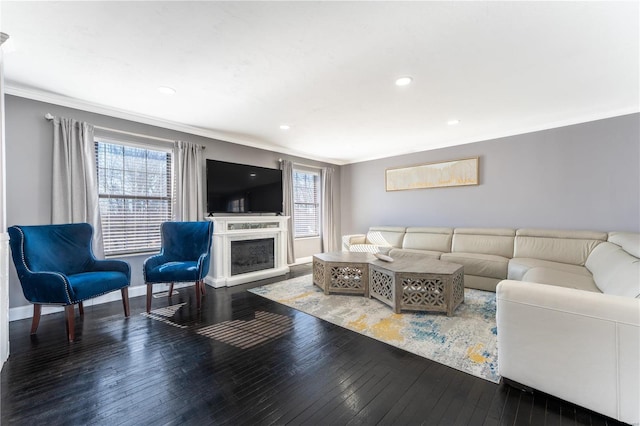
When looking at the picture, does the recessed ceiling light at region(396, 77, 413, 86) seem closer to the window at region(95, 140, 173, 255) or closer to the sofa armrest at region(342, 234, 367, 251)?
the sofa armrest at region(342, 234, 367, 251)

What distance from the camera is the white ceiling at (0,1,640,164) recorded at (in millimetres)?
1683

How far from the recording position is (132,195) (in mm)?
3488

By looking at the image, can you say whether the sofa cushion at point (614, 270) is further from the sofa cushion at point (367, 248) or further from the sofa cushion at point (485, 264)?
the sofa cushion at point (367, 248)

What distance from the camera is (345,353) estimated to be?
79.0 inches

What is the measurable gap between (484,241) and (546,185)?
1.16 metres

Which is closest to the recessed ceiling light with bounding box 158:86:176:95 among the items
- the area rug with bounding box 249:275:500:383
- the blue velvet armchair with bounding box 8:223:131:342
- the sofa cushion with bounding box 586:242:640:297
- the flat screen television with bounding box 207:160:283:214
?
the flat screen television with bounding box 207:160:283:214

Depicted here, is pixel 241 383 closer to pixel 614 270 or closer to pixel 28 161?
pixel 614 270

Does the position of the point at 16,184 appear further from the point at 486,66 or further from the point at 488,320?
the point at 488,320

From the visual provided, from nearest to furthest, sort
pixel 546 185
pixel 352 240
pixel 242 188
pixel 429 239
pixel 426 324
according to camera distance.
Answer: pixel 426 324, pixel 546 185, pixel 242 188, pixel 429 239, pixel 352 240

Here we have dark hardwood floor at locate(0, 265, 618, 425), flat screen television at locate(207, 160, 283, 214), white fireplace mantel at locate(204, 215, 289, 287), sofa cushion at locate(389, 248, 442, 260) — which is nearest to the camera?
dark hardwood floor at locate(0, 265, 618, 425)

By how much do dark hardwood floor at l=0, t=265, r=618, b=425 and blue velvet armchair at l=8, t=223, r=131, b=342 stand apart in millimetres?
343

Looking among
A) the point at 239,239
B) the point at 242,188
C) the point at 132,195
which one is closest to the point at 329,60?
the point at 242,188

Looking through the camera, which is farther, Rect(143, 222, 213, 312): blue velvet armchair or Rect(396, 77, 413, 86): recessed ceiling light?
Rect(143, 222, 213, 312): blue velvet armchair

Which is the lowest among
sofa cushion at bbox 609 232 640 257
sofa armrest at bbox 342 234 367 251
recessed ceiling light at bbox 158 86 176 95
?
sofa armrest at bbox 342 234 367 251
